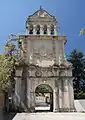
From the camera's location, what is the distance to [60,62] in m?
23.8

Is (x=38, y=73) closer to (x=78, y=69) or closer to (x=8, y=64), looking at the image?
(x=8, y=64)

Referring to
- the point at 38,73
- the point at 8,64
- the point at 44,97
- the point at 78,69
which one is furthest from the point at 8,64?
the point at 44,97

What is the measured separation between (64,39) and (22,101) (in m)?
8.88

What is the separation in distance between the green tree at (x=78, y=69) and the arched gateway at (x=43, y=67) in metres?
14.7

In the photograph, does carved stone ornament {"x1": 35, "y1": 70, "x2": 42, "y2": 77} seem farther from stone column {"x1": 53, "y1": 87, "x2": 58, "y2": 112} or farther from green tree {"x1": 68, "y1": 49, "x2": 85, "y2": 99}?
green tree {"x1": 68, "y1": 49, "x2": 85, "y2": 99}

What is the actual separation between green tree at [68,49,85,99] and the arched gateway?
48.1ft

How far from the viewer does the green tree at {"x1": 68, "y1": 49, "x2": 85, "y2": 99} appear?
39.0 m

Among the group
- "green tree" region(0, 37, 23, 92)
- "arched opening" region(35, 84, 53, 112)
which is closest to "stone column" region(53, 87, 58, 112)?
"arched opening" region(35, 84, 53, 112)

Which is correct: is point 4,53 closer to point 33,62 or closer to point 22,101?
point 33,62

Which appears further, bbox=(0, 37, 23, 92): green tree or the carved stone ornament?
the carved stone ornament

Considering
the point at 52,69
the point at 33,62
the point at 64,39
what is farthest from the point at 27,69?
the point at 64,39

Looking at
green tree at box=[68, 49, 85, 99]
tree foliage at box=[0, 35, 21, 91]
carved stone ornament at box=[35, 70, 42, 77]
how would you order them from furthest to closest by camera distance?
green tree at box=[68, 49, 85, 99] → carved stone ornament at box=[35, 70, 42, 77] → tree foliage at box=[0, 35, 21, 91]

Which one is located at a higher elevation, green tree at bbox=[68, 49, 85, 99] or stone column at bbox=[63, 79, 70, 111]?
green tree at bbox=[68, 49, 85, 99]

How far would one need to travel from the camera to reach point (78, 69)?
133 feet
